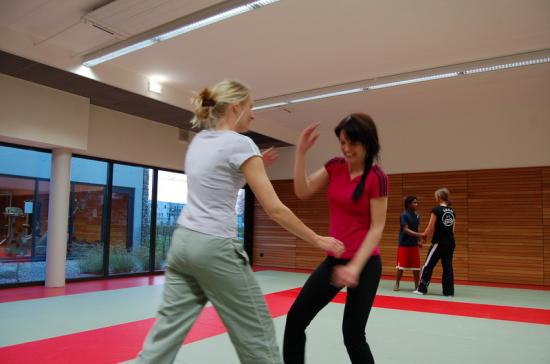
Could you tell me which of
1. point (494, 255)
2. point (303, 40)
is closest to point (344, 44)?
point (303, 40)

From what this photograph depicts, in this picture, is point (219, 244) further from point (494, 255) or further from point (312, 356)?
point (494, 255)

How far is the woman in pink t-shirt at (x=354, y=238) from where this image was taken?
1835 millimetres

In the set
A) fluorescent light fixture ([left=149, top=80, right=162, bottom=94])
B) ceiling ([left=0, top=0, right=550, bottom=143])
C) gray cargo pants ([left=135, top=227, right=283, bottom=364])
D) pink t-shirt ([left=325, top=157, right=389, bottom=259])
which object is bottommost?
gray cargo pants ([left=135, top=227, right=283, bottom=364])

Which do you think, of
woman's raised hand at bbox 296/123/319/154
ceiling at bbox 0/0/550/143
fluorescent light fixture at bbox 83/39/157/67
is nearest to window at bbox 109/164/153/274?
ceiling at bbox 0/0/550/143

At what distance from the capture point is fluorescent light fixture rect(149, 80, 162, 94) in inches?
273

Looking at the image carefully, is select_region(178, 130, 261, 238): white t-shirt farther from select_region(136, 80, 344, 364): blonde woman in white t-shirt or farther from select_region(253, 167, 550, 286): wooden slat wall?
select_region(253, 167, 550, 286): wooden slat wall

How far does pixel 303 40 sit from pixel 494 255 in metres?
5.74

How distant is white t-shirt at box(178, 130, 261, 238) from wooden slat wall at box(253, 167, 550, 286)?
7.97 metres

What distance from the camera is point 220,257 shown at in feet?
4.78

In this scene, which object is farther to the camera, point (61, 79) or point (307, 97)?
point (307, 97)

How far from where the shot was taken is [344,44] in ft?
18.2

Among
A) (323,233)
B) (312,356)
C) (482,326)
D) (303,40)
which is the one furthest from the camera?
(323,233)

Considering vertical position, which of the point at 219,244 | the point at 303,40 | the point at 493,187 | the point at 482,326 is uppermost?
the point at 303,40

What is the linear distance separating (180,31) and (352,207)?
12.9ft
